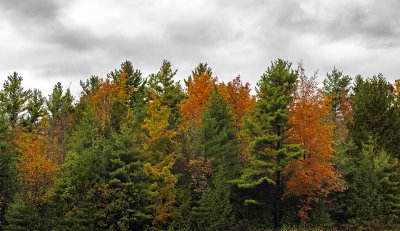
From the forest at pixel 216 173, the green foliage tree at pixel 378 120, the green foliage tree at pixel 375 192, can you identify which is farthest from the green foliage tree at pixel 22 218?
the green foliage tree at pixel 378 120

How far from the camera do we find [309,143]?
26.9 m

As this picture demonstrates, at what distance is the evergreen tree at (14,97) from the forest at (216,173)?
33.6 ft

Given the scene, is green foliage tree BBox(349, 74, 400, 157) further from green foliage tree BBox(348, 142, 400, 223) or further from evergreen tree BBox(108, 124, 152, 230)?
evergreen tree BBox(108, 124, 152, 230)

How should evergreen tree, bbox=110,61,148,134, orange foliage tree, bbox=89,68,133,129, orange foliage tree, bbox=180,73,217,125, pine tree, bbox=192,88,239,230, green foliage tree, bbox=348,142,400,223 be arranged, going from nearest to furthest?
pine tree, bbox=192,88,239,230, green foliage tree, bbox=348,142,400,223, orange foliage tree, bbox=89,68,133,129, orange foliage tree, bbox=180,73,217,125, evergreen tree, bbox=110,61,148,134

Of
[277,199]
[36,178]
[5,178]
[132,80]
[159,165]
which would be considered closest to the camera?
[36,178]

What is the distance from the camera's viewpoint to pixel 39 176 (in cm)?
2470

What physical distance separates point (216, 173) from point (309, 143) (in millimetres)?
8556

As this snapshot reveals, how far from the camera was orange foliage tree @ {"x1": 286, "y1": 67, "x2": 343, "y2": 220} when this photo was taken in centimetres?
2600

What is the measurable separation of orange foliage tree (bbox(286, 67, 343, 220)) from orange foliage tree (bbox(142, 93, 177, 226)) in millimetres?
10305

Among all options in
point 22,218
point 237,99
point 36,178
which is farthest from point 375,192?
point 22,218

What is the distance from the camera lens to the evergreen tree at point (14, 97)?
41.4 meters

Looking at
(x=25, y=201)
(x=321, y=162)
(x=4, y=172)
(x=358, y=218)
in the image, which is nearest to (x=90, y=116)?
(x=4, y=172)

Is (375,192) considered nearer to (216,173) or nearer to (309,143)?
(309,143)

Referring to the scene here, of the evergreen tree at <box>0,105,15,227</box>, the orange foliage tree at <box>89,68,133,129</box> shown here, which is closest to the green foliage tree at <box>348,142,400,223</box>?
the orange foliage tree at <box>89,68,133,129</box>
